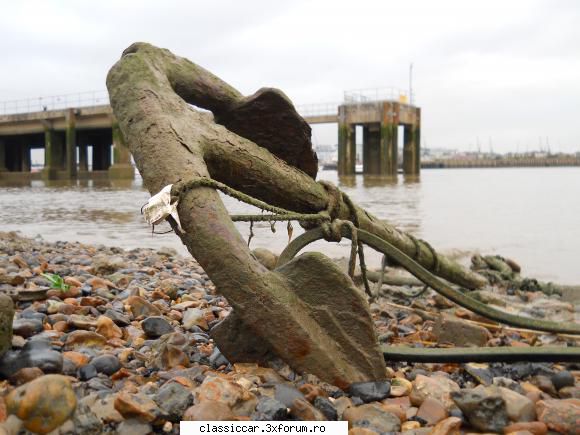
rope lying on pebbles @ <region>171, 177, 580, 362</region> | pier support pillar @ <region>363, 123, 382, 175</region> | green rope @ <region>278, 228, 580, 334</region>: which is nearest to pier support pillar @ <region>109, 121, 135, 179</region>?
pier support pillar @ <region>363, 123, 382, 175</region>

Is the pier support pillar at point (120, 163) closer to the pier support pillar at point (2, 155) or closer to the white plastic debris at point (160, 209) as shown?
the pier support pillar at point (2, 155)

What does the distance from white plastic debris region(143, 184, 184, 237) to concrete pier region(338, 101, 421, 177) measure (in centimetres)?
3091

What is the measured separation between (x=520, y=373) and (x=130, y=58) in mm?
2301

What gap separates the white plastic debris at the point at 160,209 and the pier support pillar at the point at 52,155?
109 ft

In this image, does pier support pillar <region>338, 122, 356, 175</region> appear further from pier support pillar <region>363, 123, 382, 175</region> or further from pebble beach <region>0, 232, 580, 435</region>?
pebble beach <region>0, 232, 580, 435</region>

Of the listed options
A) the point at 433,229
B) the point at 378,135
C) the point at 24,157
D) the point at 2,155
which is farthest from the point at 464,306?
the point at 24,157

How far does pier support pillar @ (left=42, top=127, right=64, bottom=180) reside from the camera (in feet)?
108

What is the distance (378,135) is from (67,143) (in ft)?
62.2

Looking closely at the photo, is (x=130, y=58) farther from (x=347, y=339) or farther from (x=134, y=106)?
→ (x=347, y=339)

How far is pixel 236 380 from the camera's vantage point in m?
2.00

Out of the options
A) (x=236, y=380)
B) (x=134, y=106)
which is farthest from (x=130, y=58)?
(x=236, y=380)

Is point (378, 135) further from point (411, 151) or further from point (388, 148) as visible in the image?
point (388, 148)

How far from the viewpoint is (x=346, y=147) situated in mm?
34031

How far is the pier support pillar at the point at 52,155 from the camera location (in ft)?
108
